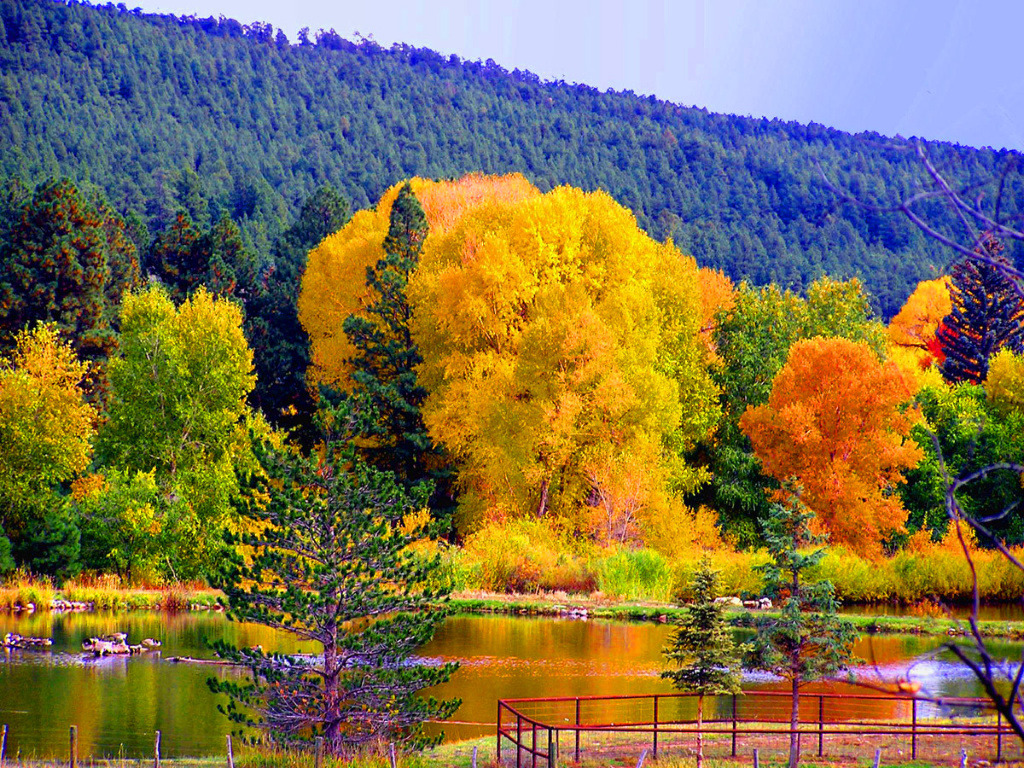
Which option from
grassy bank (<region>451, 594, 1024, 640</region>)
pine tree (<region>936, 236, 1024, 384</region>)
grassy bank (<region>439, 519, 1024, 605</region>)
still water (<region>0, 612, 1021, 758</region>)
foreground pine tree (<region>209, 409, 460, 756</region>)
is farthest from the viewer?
pine tree (<region>936, 236, 1024, 384</region>)

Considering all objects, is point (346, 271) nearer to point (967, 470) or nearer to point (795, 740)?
point (967, 470)

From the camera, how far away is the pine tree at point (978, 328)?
71.9 metres

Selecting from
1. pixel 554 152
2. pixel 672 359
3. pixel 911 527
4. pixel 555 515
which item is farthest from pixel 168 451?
pixel 554 152

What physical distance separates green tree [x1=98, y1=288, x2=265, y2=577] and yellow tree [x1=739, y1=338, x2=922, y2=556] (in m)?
21.5

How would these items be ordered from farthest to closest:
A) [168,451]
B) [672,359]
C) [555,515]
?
1. [672,359]
2. [555,515]
3. [168,451]

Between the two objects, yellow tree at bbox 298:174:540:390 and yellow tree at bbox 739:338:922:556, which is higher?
yellow tree at bbox 298:174:540:390

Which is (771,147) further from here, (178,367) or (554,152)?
(178,367)

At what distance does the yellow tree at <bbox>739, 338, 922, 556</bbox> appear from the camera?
1944 inches

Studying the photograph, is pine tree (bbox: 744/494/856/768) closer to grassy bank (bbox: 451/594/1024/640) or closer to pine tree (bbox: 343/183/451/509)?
grassy bank (bbox: 451/594/1024/640)

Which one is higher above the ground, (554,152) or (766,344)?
(554,152)

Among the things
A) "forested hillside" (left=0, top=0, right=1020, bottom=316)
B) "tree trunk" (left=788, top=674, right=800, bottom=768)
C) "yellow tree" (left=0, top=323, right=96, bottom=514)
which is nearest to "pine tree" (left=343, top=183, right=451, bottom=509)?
"yellow tree" (left=0, top=323, right=96, bottom=514)

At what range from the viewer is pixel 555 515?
5284 cm

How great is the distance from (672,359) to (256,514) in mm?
39025

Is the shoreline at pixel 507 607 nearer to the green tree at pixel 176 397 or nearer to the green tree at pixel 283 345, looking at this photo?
the green tree at pixel 176 397
